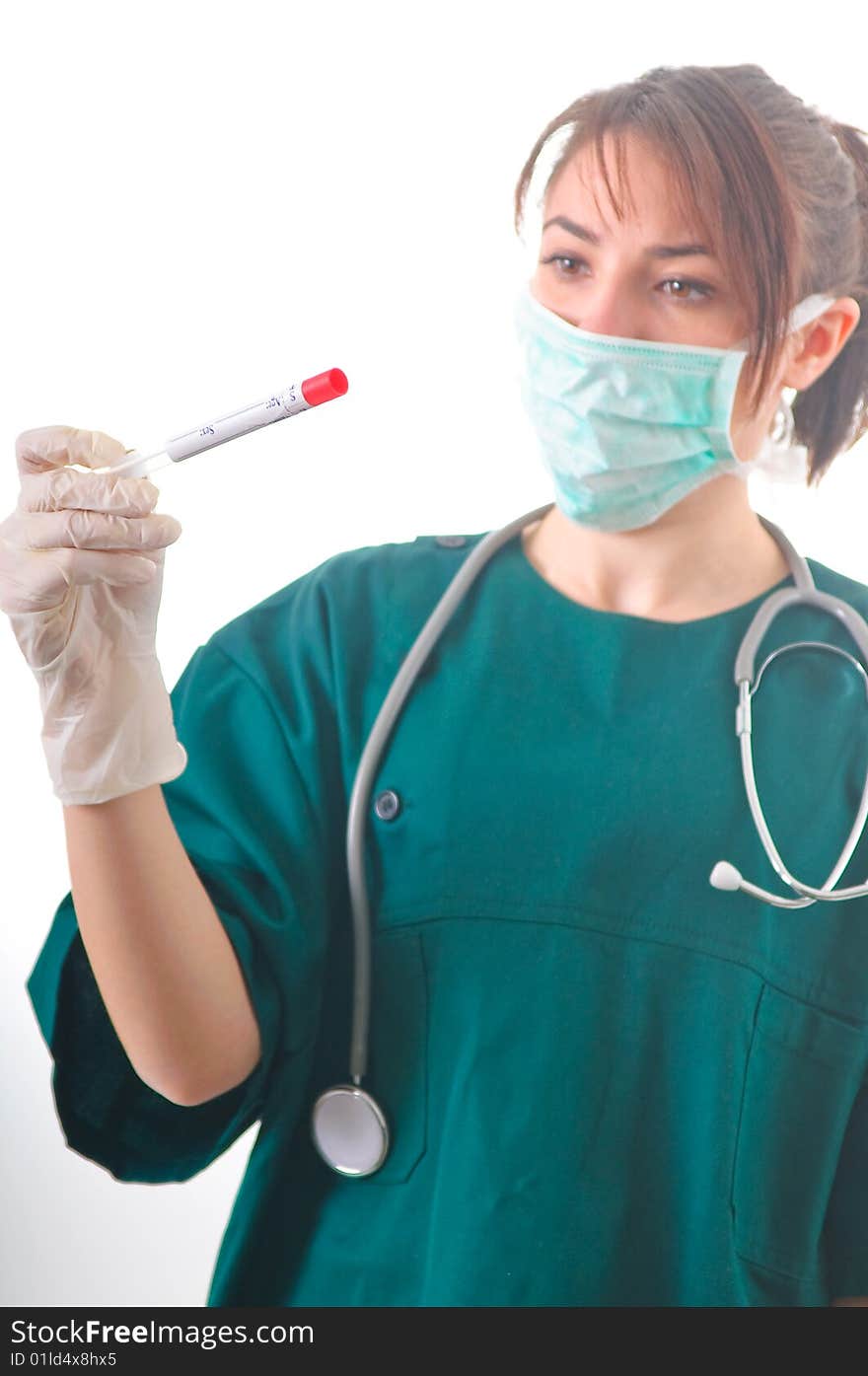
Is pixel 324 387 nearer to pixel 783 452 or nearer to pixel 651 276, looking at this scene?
pixel 651 276

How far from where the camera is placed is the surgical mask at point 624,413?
789 millimetres

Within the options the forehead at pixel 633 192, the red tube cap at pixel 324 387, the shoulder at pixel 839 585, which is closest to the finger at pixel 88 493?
the red tube cap at pixel 324 387

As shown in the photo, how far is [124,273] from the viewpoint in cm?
96

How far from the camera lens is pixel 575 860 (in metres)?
0.81

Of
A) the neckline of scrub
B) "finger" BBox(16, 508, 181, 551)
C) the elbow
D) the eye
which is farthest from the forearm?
the eye

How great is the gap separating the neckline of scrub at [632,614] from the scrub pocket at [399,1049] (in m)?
0.23

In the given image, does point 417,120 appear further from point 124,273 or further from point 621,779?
point 621,779

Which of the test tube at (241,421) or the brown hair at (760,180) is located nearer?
the test tube at (241,421)

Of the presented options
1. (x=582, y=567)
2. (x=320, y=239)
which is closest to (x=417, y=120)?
(x=320, y=239)

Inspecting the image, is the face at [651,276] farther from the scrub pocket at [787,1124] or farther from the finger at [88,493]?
the scrub pocket at [787,1124]

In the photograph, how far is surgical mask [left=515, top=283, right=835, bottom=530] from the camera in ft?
2.59

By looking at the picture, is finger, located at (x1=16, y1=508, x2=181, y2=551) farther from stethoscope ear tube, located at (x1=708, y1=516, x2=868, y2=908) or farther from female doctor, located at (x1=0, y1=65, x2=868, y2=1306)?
stethoscope ear tube, located at (x1=708, y1=516, x2=868, y2=908)

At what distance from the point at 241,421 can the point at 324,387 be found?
56 mm

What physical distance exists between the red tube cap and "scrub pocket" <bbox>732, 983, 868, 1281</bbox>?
423 mm
